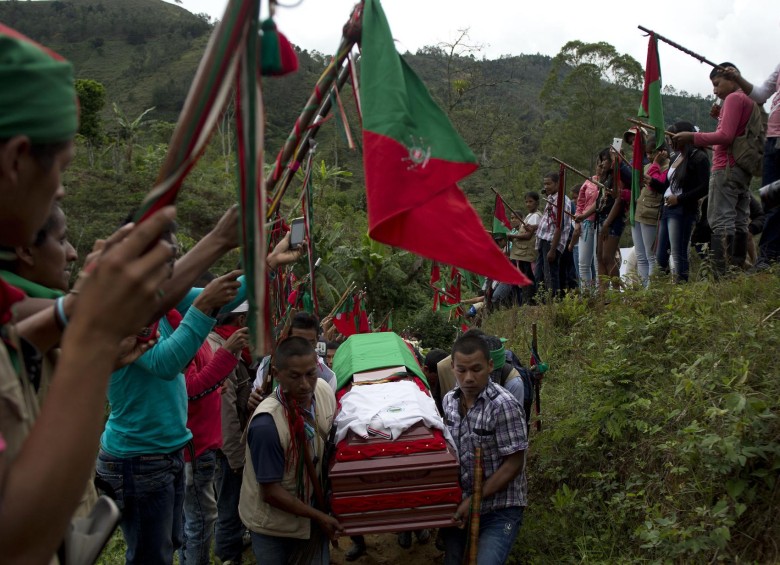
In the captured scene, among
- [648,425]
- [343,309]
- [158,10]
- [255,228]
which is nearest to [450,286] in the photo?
[343,309]

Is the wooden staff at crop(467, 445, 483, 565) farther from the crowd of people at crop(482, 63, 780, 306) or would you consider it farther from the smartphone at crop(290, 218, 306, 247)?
the crowd of people at crop(482, 63, 780, 306)

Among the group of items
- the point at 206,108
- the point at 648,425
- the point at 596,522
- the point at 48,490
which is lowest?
the point at 596,522

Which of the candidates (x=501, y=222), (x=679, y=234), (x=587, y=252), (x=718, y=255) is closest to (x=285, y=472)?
(x=718, y=255)

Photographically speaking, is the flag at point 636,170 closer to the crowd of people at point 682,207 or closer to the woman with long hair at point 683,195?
the crowd of people at point 682,207

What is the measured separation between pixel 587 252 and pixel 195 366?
5.83 metres

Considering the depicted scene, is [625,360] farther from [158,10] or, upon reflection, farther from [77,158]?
Result: [158,10]

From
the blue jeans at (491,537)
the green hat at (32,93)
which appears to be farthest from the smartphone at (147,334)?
the blue jeans at (491,537)

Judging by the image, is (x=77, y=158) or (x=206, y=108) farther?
(x=77, y=158)

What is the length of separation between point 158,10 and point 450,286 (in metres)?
73.3

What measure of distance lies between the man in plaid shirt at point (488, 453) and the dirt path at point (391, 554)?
121cm

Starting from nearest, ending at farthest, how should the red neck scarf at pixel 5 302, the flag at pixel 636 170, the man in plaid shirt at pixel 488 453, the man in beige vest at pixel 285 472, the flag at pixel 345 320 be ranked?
the red neck scarf at pixel 5 302
the man in beige vest at pixel 285 472
the man in plaid shirt at pixel 488 453
the flag at pixel 636 170
the flag at pixel 345 320

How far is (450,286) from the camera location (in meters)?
10.3

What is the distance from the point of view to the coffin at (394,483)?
3355 mm

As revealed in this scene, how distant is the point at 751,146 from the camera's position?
17.4 ft
